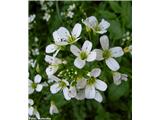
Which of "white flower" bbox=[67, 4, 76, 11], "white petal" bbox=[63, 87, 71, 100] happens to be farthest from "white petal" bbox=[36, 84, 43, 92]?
"white flower" bbox=[67, 4, 76, 11]

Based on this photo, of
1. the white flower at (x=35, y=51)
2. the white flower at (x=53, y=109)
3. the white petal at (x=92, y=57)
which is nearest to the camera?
the white petal at (x=92, y=57)

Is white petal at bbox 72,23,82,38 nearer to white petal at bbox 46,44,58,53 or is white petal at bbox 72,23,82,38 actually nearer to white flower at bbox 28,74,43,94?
white petal at bbox 46,44,58,53

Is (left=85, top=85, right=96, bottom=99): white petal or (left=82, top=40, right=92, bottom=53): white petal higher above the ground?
(left=82, top=40, right=92, bottom=53): white petal

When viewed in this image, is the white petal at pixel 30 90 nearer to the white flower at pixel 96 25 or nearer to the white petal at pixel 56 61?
the white petal at pixel 56 61

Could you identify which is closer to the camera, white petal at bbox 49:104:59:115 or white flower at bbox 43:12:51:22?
white petal at bbox 49:104:59:115

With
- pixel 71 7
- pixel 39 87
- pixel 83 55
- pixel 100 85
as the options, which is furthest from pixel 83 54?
pixel 71 7

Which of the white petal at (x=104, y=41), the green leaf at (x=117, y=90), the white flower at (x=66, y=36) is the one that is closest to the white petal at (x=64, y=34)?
the white flower at (x=66, y=36)
